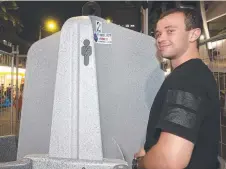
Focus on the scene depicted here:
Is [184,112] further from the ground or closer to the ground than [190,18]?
closer to the ground

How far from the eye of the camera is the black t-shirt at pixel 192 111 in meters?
1.23

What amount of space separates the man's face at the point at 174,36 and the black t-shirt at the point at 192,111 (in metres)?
0.11

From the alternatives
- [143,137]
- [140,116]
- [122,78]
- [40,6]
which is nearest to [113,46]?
[122,78]

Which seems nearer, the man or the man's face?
the man

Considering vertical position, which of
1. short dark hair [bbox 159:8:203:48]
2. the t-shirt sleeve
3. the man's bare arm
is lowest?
the man's bare arm

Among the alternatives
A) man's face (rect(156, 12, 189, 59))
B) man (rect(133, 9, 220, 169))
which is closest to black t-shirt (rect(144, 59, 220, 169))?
man (rect(133, 9, 220, 169))

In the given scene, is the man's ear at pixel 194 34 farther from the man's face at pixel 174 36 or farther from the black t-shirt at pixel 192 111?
the black t-shirt at pixel 192 111

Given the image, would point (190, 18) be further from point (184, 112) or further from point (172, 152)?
point (172, 152)

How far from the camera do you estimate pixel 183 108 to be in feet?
4.05

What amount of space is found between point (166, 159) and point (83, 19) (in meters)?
0.83

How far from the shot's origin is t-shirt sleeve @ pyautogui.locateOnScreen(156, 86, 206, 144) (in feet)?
3.99

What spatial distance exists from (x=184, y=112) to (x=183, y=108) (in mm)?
19

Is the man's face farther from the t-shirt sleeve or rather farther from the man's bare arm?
the man's bare arm

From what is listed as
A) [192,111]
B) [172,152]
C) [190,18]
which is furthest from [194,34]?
[172,152]
